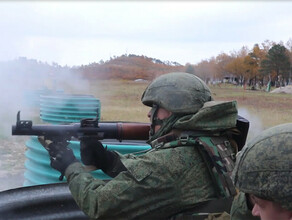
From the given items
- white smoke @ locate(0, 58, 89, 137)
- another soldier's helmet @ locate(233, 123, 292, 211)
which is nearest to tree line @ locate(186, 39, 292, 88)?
white smoke @ locate(0, 58, 89, 137)

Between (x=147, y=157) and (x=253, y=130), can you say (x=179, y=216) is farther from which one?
(x=253, y=130)

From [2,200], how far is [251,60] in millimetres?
4192

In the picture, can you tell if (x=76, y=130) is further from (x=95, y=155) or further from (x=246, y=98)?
(x=246, y=98)

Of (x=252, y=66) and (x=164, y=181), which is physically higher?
(x=252, y=66)

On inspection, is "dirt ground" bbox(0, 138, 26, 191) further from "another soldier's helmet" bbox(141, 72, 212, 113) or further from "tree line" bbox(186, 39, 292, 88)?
"another soldier's helmet" bbox(141, 72, 212, 113)

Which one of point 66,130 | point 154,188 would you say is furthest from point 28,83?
point 154,188

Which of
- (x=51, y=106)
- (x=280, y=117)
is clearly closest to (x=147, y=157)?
(x=51, y=106)

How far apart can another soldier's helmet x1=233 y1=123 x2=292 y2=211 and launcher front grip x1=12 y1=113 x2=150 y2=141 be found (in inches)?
48.2

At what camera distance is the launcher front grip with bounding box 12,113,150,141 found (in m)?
2.30

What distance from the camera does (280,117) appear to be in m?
5.00

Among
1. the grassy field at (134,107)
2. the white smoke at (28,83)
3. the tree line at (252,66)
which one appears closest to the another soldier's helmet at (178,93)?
the white smoke at (28,83)

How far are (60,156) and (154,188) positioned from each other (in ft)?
2.07

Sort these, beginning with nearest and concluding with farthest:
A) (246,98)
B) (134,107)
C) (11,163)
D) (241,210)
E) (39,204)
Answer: (241,210) < (39,204) < (246,98) < (11,163) < (134,107)

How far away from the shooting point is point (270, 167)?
1.23 m
